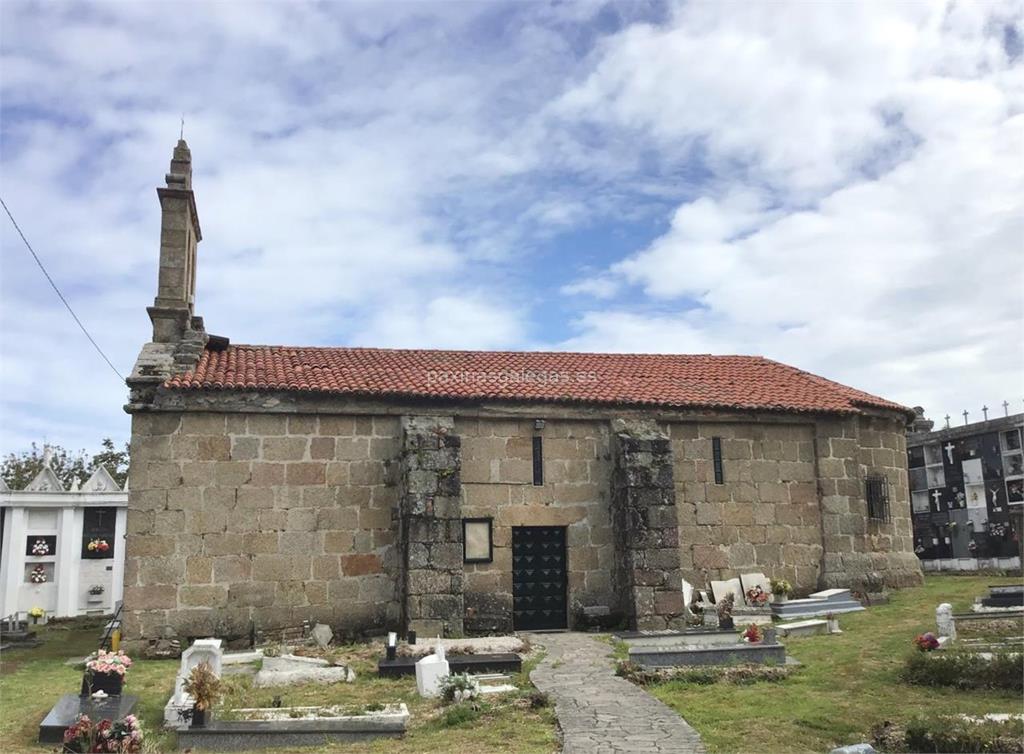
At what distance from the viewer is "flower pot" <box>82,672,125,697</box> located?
1002 cm

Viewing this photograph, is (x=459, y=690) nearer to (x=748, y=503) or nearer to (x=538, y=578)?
(x=538, y=578)

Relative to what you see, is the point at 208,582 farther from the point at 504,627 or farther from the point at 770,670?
the point at 770,670

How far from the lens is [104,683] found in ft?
33.1

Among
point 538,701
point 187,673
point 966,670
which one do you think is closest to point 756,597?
point 966,670

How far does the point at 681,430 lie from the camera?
18.3m

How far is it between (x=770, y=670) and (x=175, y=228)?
14611mm

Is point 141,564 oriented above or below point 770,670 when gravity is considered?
above

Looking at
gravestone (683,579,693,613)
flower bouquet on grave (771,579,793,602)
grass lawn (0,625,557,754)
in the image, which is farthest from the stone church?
grass lawn (0,625,557,754)

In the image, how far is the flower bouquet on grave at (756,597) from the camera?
1706cm

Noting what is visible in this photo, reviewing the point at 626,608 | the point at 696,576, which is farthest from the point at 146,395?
the point at 696,576

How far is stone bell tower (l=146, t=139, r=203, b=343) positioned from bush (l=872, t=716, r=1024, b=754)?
15.1 metres

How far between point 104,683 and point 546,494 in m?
9.22

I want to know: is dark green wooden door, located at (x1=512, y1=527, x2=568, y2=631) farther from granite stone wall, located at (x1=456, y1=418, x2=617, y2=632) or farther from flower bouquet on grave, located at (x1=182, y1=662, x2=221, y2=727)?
flower bouquet on grave, located at (x1=182, y1=662, x2=221, y2=727)

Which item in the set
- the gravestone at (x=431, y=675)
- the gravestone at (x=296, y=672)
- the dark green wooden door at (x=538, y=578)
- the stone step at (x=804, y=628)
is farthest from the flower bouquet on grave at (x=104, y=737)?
the stone step at (x=804, y=628)
